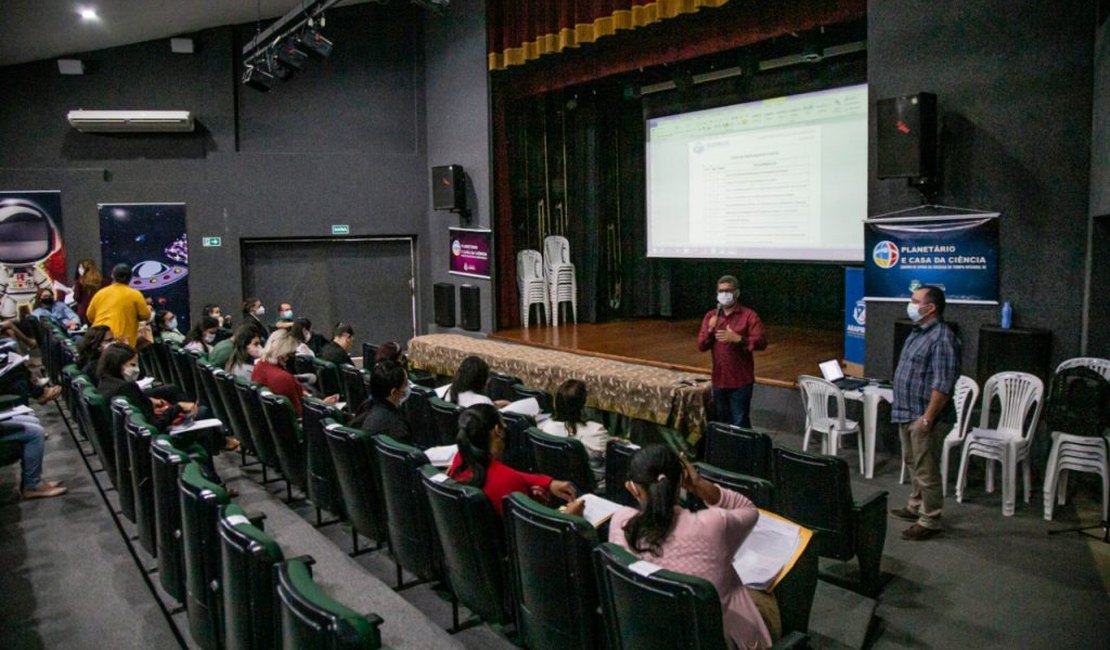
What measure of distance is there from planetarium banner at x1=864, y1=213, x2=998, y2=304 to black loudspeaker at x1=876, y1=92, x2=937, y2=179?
399 millimetres

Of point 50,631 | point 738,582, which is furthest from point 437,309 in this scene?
point 738,582

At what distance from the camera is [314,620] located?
1.87m

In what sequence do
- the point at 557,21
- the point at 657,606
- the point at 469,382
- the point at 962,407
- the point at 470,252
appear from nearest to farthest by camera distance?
the point at 657,606
the point at 469,382
the point at 962,407
the point at 557,21
the point at 470,252

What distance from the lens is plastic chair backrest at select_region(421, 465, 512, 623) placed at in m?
2.84

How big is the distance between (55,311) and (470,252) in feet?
15.5

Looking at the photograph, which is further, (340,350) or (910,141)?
(340,350)

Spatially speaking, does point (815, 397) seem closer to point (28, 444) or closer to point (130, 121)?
point (28, 444)

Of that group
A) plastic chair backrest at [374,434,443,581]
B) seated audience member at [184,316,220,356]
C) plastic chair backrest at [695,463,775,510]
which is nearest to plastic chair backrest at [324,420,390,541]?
plastic chair backrest at [374,434,443,581]

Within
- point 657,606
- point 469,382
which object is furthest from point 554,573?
point 469,382

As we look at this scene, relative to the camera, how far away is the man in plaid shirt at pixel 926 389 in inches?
166

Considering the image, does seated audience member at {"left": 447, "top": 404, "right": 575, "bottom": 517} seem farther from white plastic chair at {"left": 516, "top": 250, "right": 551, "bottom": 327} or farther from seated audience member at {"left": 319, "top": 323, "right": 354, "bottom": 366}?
white plastic chair at {"left": 516, "top": 250, "right": 551, "bottom": 327}

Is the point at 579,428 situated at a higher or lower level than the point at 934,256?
lower

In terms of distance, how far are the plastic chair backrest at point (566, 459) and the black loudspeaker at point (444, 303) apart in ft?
22.6

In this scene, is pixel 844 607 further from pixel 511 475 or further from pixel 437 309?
pixel 437 309
